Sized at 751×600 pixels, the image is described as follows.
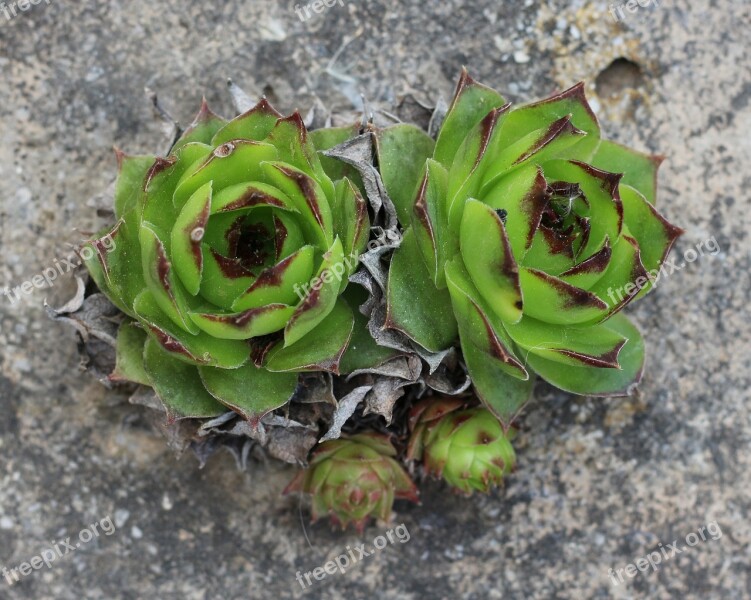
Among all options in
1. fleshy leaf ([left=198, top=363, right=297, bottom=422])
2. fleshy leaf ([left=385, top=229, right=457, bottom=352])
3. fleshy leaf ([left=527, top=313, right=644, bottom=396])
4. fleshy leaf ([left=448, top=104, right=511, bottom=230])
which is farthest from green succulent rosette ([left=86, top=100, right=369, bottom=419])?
fleshy leaf ([left=527, top=313, right=644, bottom=396])

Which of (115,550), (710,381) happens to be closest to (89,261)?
(115,550)

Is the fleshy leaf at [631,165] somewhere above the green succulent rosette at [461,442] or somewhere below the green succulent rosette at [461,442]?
above

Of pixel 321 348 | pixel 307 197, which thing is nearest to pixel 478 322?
pixel 321 348

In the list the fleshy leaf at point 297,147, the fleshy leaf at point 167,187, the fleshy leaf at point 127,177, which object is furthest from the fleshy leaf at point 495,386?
the fleshy leaf at point 127,177

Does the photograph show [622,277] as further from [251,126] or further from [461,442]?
[251,126]

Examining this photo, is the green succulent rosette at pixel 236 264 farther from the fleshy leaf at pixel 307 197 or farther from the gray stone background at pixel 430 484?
the gray stone background at pixel 430 484

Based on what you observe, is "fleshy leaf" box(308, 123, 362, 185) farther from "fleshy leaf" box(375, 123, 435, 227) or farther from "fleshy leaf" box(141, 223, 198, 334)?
"fleshy leaf" box(141, 223, 198, 334)
